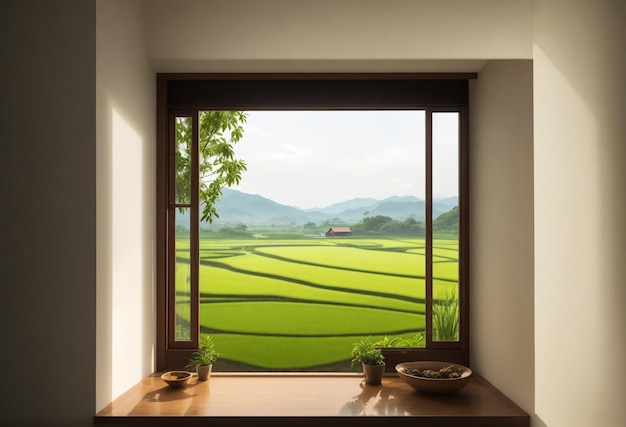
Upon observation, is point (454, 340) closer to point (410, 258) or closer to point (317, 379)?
point (317, 379)

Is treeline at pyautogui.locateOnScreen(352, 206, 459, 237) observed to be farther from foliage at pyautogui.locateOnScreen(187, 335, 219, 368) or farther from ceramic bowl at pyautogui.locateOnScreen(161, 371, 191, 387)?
ceramic bowl at pyautogui.locateOnScreen(161, 371, 191, 387)

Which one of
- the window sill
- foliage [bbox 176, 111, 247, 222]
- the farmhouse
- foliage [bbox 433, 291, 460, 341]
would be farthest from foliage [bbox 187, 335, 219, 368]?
the farmhouse

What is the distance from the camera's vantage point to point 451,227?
141 inches

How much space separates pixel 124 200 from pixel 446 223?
1819 mm

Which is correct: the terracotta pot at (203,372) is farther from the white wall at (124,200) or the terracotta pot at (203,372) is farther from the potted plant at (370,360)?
the potted plant at (370,360)

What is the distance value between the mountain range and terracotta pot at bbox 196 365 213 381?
1330mm

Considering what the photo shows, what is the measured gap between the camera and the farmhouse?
5.01 meters

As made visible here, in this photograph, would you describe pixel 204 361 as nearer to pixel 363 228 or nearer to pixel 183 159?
pixel 183 159
